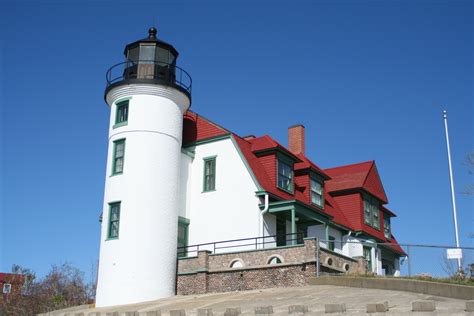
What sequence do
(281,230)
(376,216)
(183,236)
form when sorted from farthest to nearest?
(376,216), (281,230), (183,236)

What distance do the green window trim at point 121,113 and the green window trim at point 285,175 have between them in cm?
758

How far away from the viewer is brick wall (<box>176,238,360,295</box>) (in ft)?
75.3

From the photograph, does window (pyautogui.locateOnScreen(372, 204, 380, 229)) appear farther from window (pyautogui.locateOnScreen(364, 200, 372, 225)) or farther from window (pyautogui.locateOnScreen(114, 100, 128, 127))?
window (pyautogui.locateOnScreen(114, 100, 128, 127))

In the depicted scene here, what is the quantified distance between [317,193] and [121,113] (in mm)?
11161

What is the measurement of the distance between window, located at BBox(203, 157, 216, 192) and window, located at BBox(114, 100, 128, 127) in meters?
4.39

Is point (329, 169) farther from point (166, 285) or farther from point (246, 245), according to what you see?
point (166, 285)

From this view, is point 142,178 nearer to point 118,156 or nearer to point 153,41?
point 118,156

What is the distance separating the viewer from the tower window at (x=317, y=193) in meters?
31.7

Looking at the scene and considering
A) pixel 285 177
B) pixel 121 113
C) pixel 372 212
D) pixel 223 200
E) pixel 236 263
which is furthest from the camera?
pixel 372 212

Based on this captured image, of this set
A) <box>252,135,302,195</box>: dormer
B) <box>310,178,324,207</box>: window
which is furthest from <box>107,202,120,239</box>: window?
<box>310,178,324,207</box>: window

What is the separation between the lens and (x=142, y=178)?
2575cm

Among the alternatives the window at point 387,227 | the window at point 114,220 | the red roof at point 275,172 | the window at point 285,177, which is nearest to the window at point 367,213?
the red roof at point 275,172

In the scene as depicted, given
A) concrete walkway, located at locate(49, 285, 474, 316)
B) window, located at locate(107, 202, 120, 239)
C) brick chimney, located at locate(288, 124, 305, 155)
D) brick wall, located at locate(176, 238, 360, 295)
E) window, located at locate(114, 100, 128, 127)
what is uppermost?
brick chimney, located at locate(288, 124, 305, 155)

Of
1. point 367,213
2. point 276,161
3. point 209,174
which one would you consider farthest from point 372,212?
point 209,174
